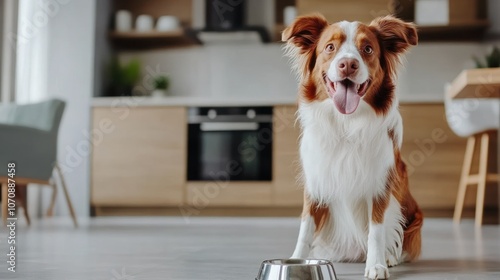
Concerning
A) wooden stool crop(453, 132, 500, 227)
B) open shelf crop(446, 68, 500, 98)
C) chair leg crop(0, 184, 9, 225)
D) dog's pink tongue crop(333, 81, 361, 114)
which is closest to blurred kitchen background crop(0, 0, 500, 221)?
wooden stool crop(453, 132, 500, 227)

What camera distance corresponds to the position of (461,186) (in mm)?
4297

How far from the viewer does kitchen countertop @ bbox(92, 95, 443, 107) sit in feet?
14.8

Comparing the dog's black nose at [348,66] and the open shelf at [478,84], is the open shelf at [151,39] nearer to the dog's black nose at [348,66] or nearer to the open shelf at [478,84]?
the open shelf at [478,84]

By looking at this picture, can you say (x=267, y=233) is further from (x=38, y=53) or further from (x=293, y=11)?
(x=38, y=53)

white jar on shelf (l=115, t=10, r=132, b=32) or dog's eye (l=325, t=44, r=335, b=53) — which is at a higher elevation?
white jar on shelf (l=115, t=10, r=132, b=32)

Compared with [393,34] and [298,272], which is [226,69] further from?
[298,272]

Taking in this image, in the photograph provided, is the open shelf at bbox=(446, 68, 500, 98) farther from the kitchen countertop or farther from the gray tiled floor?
the kitchen countertop

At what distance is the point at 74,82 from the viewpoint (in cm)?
498

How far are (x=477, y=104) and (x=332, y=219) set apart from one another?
253cm

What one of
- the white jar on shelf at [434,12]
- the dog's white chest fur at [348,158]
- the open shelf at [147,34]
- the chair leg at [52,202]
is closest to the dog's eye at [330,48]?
the dog's white chest fur at [348,158]

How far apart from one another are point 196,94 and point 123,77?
644 mm

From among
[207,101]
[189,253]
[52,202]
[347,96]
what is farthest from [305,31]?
[52,202]

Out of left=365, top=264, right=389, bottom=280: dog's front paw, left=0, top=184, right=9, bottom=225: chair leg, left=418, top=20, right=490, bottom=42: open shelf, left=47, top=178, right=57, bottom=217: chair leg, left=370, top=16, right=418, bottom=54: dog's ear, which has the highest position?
left=418, top=20, right=490, bottom=42: open shelf

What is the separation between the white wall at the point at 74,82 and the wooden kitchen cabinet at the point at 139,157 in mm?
130
